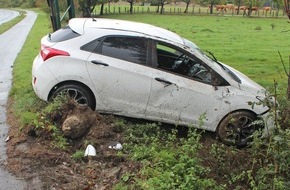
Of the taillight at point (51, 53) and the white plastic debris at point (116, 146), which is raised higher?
the taillight at point (51, 53)

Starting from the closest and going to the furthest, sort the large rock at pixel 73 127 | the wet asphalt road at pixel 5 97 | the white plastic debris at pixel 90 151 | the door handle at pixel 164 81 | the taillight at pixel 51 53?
the wet asphalt road at pixel 5 97, the white plastic debris at pixel 90 151, the large rock at pixel 73 127, the door handle at pixel 164 81, the taillight at pixel 51 53

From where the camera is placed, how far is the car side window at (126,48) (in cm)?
680

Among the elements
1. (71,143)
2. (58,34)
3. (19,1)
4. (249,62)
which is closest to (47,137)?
(71,143)

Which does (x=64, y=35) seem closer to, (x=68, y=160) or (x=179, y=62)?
(x=179, y=62)

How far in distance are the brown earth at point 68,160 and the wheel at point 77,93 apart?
1.42 feet

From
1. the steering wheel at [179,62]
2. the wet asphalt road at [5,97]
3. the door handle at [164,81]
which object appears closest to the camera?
the wet asphalt road at [5,97]

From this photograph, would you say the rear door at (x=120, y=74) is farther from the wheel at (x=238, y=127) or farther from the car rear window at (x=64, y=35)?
the wheel at (x=238, y=127)

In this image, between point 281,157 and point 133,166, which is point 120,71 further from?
point 281,157

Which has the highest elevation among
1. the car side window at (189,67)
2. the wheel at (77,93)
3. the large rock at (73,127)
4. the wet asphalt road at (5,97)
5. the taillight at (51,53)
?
the taillight at (51,53)

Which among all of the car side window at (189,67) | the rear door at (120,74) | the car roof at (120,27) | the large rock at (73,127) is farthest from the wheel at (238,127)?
the large rock at (73,127)

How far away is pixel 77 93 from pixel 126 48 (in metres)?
1.20

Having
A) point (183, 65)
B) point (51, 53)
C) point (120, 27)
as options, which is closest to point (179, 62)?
point (183, 65)

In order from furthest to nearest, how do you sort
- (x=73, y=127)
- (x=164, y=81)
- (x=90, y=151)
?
(x=164, y=81) → (x=73, y=127) → (x=90, y=151)

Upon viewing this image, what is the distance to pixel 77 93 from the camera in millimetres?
6785
